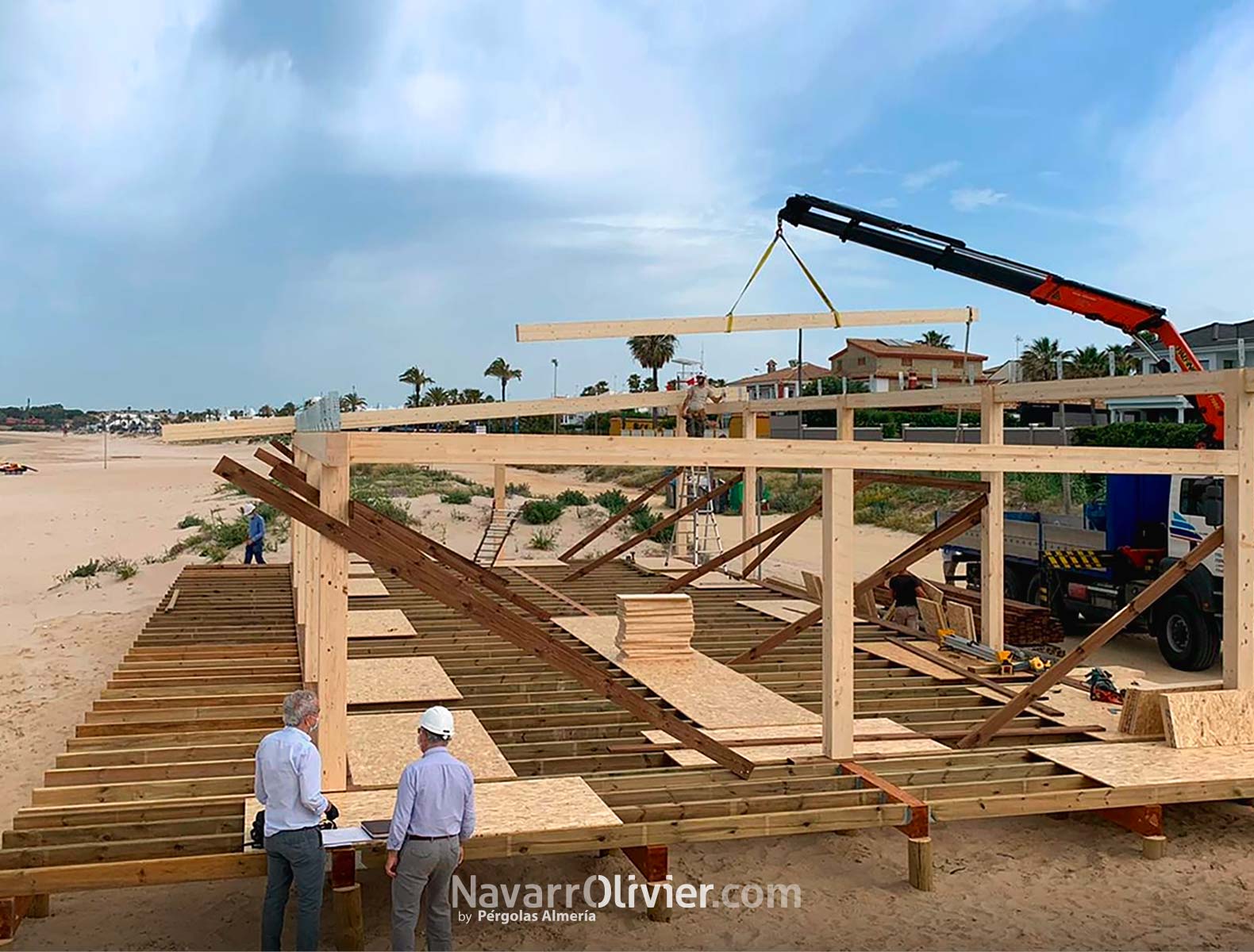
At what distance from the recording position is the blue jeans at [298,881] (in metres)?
5.59

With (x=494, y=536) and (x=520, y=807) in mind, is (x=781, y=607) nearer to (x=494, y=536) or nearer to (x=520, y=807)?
(x=494, y=536)

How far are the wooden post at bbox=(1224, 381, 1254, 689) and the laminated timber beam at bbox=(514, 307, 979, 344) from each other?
6.41 m

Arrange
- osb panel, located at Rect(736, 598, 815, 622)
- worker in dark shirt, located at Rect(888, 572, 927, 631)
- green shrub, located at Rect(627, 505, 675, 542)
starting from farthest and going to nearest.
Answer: green shrub, located at Rect(627, 505, 675, 542), osb panel, located at Rect(736, 598, 815, 622), worker in dark shirt, located at Rect(888, 572, 927, 631)

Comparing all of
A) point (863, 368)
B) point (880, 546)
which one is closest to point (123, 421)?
point (863, 368)

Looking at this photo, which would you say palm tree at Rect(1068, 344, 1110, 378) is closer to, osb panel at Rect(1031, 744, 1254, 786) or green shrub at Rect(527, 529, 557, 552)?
green shrub at Rect(527, 529, 557, 552)

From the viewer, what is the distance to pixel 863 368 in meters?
65.4

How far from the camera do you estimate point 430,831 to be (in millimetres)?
5473

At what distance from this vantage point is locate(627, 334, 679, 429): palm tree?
66.1 meters

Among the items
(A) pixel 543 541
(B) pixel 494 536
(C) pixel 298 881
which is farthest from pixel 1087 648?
(A) pixel 543 541

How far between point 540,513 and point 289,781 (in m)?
29.9

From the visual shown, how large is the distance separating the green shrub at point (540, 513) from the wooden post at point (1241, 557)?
27001 millimetres

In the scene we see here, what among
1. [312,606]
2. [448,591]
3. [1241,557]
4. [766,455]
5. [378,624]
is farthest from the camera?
[378,624]

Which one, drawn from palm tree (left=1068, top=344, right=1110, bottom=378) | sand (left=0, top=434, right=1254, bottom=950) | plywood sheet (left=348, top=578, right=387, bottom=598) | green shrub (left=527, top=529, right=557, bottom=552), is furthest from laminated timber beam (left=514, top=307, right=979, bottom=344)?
palm tree (left=1068, top=344, right=1110, bottom=378)

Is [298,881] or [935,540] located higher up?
[935,540]
